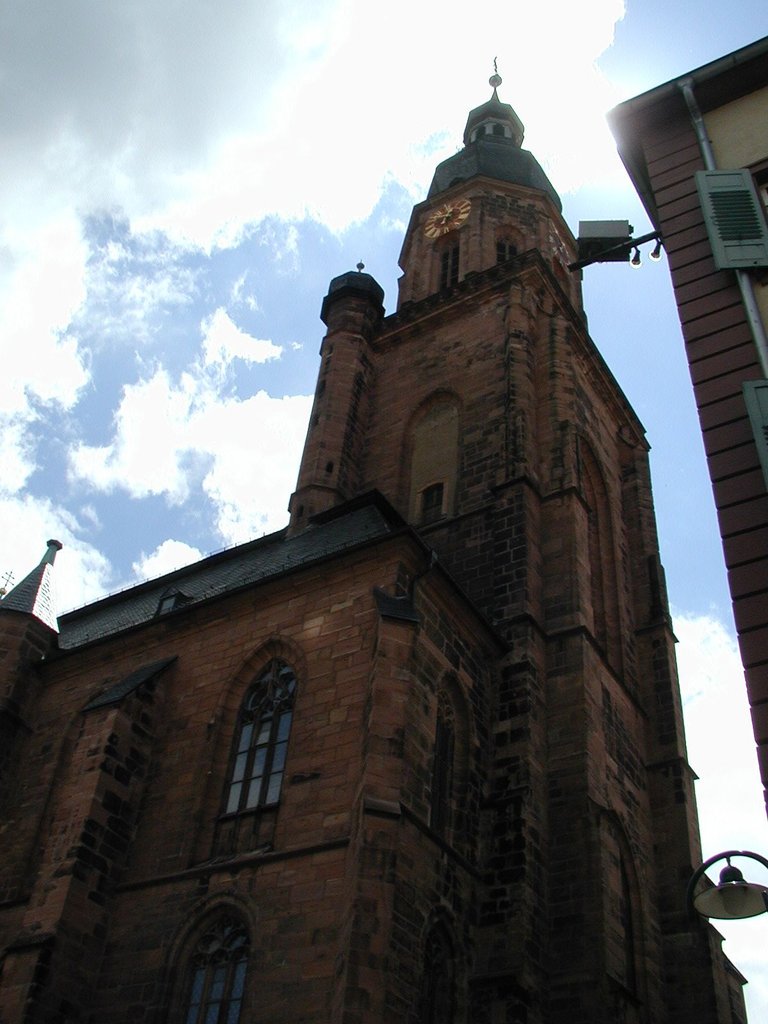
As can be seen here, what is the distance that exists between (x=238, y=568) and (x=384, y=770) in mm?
7859

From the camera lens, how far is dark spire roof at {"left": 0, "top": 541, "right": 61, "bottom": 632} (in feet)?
61.9

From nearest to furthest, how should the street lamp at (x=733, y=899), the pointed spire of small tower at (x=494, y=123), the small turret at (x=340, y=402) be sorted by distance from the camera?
the street lamp at (x=733, y=899)
the small turret at (x=340, y=402)
the pointed spire of small tower at (x=494, y=123)

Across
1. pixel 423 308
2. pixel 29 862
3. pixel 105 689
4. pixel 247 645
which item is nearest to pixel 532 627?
pixel 247 645

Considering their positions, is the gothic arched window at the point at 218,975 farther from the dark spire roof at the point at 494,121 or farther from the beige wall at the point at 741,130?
the dark spire roof at the point at 494,121

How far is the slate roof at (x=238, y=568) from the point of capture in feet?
54.7

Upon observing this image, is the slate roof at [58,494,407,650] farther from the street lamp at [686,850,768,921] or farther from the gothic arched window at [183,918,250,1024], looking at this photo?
the street lamp at [686,850,768,921]

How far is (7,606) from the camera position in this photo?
1883 centimetres

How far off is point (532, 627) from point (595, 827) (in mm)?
3425

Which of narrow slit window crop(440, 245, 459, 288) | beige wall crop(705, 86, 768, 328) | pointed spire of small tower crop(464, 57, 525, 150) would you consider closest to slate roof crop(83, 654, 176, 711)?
beige wall crop(705, 86, 768, 328)

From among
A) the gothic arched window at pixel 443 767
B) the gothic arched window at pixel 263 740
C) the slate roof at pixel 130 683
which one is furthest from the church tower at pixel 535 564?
the slate roof at pixel 130 683

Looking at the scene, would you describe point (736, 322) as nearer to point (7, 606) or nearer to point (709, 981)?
point (709, 981)

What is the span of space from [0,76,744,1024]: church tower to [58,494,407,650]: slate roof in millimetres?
125

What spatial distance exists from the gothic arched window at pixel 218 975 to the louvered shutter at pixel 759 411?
8.12 metres

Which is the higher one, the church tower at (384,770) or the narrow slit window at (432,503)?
the narrow slit window at (432,503)
